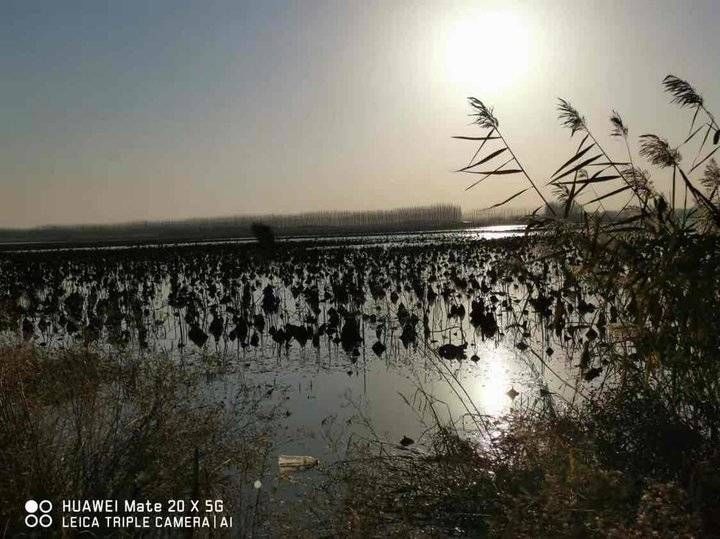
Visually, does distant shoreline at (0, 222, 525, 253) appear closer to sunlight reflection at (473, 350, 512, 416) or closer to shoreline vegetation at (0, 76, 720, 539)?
sunlight reflection at (473, 350, 512, 416)

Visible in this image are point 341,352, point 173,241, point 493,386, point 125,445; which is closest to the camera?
point 125,445

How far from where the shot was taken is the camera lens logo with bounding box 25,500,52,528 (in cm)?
360

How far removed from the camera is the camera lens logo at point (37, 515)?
360 centimetres

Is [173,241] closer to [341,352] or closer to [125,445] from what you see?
[341,352]

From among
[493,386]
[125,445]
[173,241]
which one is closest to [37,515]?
[125,445]

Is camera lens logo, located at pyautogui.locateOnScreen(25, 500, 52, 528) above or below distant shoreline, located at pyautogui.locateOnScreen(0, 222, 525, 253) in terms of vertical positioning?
below

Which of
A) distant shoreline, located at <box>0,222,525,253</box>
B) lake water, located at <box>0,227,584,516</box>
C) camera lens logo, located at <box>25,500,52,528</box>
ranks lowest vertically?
lake water, located at <box>0,227,584,516</box>

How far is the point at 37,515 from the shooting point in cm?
365

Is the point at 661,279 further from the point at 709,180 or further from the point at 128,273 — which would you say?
the point at 128,273

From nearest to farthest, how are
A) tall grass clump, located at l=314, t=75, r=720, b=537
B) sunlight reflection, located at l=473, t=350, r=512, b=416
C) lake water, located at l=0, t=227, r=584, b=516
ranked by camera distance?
tall grass clump, located at l=314, t=75, r=720, b=537 < lake water, located at l=0, t=227, r=584, b=516 < sunlight reflection, located at l=473, t=350, r=512, b=416

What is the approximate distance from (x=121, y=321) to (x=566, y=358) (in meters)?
8.34

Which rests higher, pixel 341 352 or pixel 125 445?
pixel 125 445

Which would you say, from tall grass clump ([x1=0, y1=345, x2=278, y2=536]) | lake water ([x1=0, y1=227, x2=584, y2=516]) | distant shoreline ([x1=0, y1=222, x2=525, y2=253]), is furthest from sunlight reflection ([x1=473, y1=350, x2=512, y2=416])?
distant shoreline ([x1=0, y1=222, x2=525, y2=253])

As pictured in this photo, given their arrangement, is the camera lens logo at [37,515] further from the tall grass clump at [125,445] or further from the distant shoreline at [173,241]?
the distant shoreline at [173,241]
